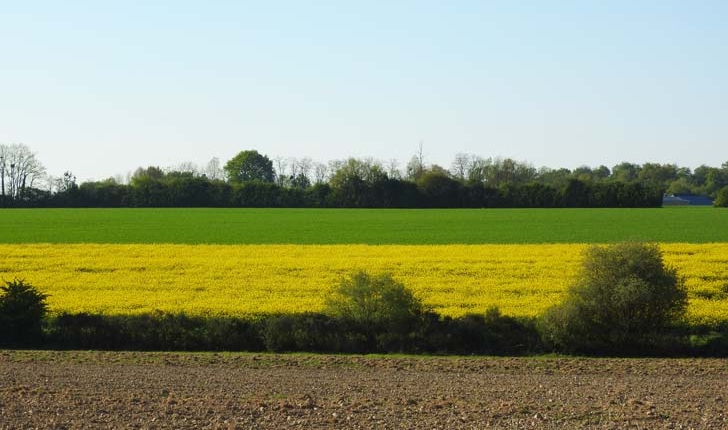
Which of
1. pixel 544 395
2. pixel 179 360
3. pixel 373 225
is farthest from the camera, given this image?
pixel 373 225

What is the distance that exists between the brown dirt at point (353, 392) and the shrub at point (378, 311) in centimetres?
203

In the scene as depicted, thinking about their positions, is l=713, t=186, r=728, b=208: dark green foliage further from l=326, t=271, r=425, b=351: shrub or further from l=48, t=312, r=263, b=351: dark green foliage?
l=48, t=312, r=263, b=351: dark green foliage

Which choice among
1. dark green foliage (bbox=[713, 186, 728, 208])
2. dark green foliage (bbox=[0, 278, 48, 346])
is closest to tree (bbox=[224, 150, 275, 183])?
dark green foliage (bbox=[713, 186, 728, 208])

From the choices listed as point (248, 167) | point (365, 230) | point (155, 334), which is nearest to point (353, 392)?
point (155, 334)

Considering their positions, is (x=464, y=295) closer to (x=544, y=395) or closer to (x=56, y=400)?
(x=544, y=395)

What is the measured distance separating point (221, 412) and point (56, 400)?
2682 millimetres

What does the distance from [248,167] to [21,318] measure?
155m

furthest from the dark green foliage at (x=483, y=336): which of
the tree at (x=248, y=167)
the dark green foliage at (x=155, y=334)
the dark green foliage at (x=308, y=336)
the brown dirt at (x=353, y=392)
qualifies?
the tree at (x=248, y=167)

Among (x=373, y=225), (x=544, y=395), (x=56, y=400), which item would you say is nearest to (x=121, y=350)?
(x=56, y=400)

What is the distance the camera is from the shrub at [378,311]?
2062 centimetres

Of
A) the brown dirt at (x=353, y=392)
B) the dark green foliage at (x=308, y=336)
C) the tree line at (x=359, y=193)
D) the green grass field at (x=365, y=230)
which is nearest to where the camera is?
the brown dirt at (x=353, y=392)

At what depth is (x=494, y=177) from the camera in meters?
157

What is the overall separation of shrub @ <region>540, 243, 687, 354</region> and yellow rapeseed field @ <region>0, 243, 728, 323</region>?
76.6 inches

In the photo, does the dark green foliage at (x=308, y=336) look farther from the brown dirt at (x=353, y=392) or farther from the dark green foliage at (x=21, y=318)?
the dark green foliage at (x=21, y=318)
